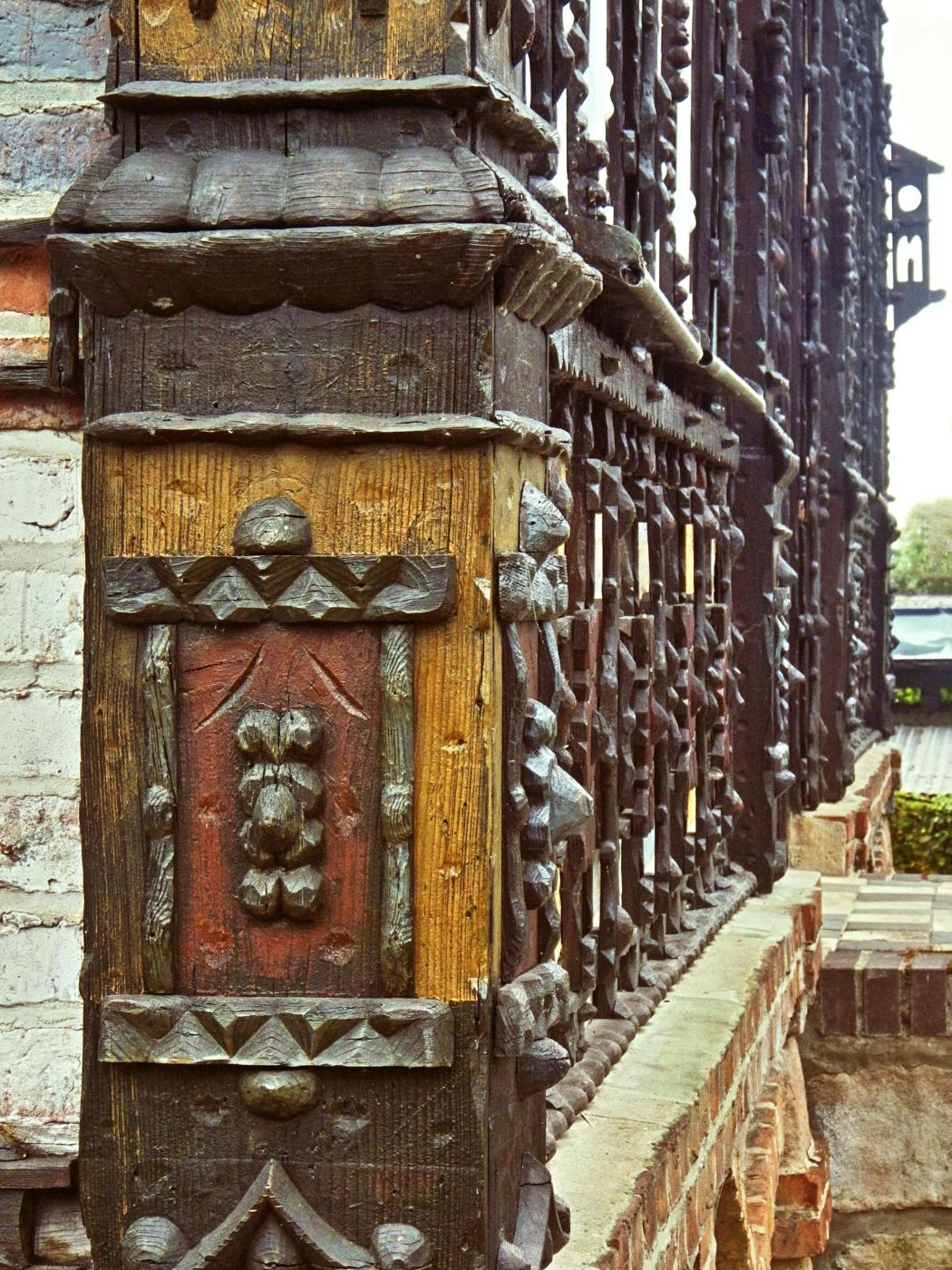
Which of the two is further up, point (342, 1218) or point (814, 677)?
point (814, 677)

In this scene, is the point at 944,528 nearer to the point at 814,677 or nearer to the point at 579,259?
the point at 814,677

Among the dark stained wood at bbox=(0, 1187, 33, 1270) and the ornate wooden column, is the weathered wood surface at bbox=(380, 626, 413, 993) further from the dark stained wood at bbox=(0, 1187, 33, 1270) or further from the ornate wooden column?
the dark stained wood at bbox=(0, 1187, 33, 1270)

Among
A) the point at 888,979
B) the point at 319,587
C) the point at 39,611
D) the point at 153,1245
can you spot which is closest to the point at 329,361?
the point at 319,587

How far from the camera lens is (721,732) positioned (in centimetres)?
489

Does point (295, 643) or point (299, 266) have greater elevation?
point (299, 266)

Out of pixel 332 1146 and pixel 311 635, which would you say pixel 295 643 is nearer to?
pixel 311 635

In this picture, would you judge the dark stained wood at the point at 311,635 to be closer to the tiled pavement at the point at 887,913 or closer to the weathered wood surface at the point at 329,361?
the weathered wood surface at the point at 329,361

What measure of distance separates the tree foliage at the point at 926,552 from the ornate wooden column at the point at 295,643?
2486 cm

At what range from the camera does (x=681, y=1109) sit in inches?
123

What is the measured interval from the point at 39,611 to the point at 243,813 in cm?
59

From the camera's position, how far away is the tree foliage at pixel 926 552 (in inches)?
1063

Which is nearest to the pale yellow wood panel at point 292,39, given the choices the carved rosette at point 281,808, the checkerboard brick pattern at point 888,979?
the carved rosette at point 281,808

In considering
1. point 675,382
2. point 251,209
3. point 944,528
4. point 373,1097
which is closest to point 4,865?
point 373,1097

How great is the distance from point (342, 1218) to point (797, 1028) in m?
3.35
